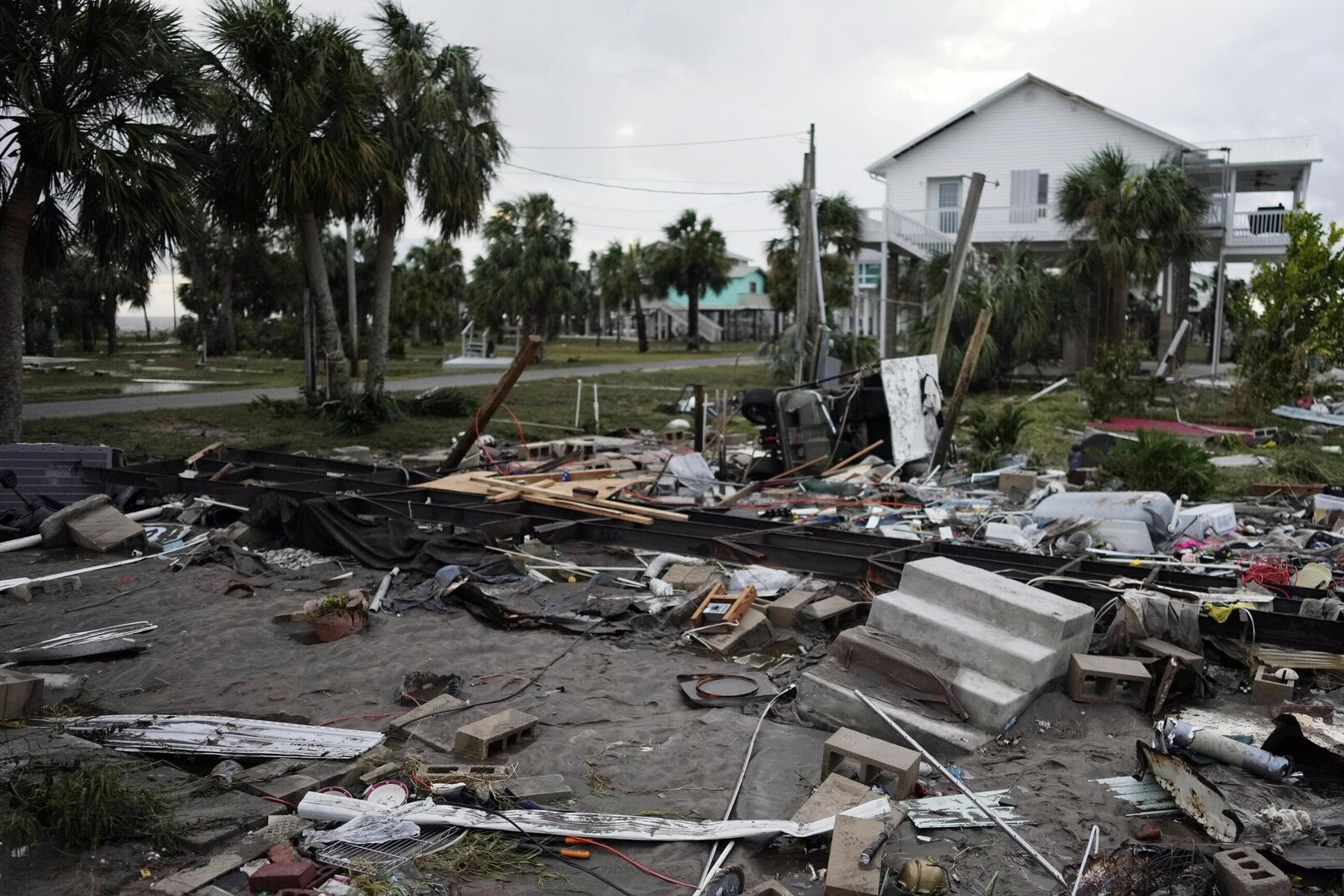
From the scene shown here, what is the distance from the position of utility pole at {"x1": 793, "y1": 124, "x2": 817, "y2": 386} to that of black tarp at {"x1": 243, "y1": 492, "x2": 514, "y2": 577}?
13.3 meters

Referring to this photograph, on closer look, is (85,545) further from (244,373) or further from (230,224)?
(244,373)

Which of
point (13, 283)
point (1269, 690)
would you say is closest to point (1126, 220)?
point (1269, 690)

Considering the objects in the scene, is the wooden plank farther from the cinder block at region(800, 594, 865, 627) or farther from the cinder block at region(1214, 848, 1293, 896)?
the cinder block at region(1214, 848, 1293, 896)

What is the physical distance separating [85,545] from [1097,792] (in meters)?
8.91

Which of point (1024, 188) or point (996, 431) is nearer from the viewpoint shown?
point (996, 431)

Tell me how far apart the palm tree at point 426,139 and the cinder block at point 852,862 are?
15768 millimetres

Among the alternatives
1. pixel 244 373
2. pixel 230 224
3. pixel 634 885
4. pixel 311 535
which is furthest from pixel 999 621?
pixel 244 373

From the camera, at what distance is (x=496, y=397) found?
40.2 feet

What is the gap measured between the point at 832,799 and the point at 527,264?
121 ft

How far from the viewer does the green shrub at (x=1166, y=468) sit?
11414mm

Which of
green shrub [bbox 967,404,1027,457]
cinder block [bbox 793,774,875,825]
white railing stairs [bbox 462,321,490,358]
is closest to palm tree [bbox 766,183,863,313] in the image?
white railing stairs [bbox 462,321,490,358]

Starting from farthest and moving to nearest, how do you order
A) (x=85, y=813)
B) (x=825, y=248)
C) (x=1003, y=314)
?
1. (x=825, y=248)
2. (x=1003, y=314)
3. (x=85, y=813)

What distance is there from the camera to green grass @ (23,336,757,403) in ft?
79.5

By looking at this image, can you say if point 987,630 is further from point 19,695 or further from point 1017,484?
point 1017,484
